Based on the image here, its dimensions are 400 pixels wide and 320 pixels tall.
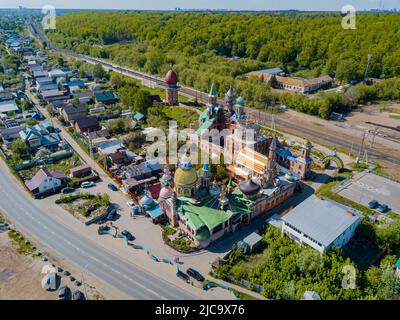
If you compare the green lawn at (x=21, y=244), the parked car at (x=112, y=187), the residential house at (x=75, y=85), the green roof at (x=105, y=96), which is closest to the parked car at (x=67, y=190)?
the parked car at (x=112, y=187)

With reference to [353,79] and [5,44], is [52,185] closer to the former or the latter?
[353,79]

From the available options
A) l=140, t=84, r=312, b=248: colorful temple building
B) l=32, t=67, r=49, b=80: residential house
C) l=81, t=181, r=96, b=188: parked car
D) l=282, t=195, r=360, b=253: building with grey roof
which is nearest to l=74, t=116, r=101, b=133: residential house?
l=81, t=181, r=96, b=188: parked car

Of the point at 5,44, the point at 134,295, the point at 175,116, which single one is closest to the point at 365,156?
the point at 175,116

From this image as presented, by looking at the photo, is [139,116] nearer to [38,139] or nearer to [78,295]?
[38,139]

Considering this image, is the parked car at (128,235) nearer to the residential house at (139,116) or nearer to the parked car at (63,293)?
the parked car at (63,293)

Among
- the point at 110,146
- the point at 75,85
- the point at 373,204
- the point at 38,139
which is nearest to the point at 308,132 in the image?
the point at 373,204
